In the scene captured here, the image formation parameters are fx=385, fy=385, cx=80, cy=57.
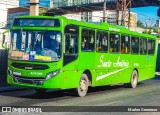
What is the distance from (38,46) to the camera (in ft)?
44.1

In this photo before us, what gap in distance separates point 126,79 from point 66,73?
6.52 metres

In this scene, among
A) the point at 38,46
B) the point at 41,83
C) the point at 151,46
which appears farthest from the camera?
the point at 151,46

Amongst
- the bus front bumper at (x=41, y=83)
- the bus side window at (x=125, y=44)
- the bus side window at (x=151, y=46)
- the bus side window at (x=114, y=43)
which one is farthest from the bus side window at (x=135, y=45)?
the bus front bumper at (x=41, y=83)

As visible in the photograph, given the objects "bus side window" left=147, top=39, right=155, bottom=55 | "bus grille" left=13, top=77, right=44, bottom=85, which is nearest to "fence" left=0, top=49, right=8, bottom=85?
"bus grille" left=13, top=77, right=44, bottom=85

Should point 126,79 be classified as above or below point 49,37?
below

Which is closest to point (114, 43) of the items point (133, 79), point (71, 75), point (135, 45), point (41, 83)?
point (135, 45)

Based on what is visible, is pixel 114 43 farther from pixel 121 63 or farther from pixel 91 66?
pixel 91 66

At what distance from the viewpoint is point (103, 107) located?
11875 millimetres

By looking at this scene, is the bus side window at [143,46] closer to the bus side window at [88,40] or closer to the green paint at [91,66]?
the green paint at [91,66]

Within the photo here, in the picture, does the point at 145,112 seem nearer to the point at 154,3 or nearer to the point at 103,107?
the point at 103,107

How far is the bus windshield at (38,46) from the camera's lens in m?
13.4

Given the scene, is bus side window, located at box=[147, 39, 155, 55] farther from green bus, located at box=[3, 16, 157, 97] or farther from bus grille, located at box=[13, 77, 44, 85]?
bus grille, located at box=[13, 77, 44, 85]

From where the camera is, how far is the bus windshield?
13367 mm

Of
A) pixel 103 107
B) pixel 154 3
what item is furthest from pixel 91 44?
pixel 154 3
